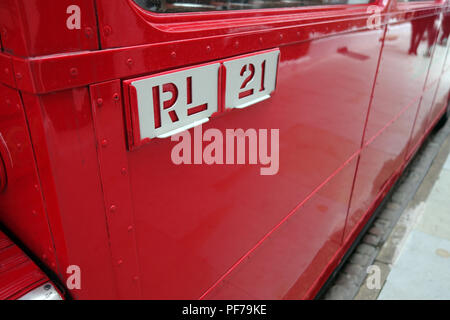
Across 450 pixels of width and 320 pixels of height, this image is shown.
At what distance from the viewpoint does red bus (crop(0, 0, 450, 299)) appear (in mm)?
646

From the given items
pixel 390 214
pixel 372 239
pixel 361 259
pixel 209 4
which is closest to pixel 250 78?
pixel 209 4

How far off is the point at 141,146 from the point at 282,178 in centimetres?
81

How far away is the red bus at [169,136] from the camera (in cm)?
65

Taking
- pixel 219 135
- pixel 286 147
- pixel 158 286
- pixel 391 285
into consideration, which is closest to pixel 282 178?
pixel 286 147

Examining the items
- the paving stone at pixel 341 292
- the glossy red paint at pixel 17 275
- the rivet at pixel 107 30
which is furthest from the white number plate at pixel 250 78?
the paving stone at pixel 341 292

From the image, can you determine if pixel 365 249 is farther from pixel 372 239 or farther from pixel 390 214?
Answer: pixel 390 214

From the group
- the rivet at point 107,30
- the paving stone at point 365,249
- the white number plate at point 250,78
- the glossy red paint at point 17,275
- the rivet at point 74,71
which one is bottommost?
the paving stone at point 365,249

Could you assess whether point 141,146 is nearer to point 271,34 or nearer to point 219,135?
point 219,135

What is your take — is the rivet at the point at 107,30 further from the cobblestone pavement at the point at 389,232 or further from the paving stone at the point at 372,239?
the paving stone at the point at 372,239

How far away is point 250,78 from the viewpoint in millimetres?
1057

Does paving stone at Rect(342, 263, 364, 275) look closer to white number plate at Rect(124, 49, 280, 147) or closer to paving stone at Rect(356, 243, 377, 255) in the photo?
paving stone at Rect(356, 243, 377, 255)

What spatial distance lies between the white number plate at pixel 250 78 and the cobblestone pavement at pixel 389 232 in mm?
1977

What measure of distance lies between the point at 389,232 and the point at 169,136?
293cm

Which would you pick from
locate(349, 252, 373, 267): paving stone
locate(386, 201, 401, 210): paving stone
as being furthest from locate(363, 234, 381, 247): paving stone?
locate(386, 201, 401, 210): paving stone
